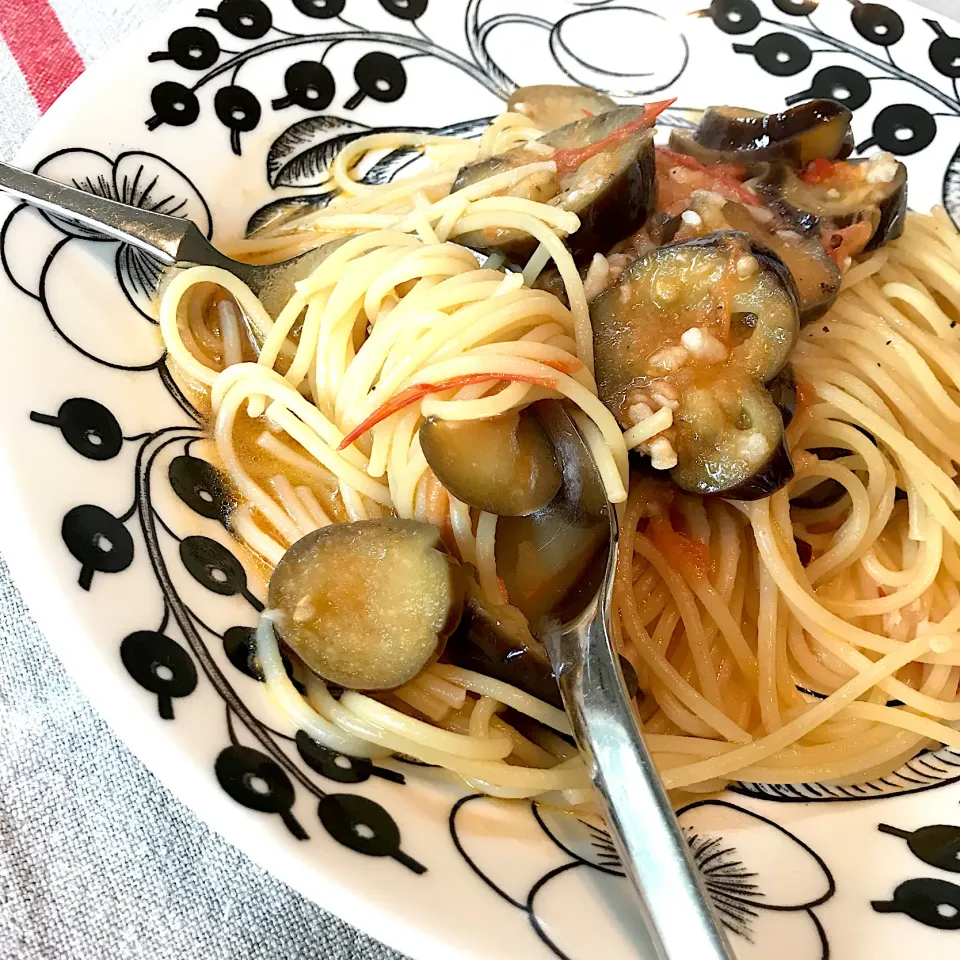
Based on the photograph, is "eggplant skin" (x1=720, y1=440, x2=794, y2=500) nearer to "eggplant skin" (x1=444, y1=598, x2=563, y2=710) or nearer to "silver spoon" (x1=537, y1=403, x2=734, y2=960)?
"silver spoon" (x1=537, y1=403, x2=734, y2=960)

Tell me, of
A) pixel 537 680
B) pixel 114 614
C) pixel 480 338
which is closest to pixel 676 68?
pixel 480 338

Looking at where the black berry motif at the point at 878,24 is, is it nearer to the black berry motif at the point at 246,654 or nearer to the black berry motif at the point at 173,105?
the black berry motif at the point at 173,105

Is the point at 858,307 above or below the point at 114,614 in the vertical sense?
below

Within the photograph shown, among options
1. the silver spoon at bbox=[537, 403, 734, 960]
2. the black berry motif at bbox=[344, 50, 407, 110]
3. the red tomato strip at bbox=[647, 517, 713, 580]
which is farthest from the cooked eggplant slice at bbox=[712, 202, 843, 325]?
the black berry motif at bbox=[344, 50, 407, 110]

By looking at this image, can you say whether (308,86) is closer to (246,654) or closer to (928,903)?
(246,654)

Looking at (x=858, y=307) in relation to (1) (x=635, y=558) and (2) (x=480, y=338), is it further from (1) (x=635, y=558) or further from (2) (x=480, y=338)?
(2) (x=480, y=338)

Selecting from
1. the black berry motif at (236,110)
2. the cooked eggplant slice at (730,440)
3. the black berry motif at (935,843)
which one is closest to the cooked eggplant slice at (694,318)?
the cooked eggplant slice at (730,440)

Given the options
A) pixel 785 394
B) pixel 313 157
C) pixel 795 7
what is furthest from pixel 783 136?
pixel 313 157
